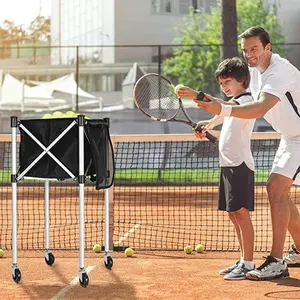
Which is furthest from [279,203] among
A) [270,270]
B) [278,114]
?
[278,114]

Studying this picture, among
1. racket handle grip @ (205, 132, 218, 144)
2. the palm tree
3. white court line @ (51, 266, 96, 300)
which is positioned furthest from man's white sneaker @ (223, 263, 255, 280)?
the palm tree

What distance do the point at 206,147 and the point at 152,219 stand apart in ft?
27.2

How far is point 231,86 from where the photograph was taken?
19.0 feet

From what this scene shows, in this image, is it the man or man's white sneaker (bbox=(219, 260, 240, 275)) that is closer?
the man

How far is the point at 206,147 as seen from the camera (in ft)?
61.6

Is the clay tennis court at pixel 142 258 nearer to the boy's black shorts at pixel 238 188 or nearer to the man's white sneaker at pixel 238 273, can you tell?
the man's white sneaker at pixel 238 273

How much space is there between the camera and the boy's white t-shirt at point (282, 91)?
5.47m

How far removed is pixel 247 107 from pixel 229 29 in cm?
1480

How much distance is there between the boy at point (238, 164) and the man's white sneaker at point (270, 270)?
0.30 feet

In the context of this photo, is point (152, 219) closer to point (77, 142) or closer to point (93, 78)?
point (77, 142)

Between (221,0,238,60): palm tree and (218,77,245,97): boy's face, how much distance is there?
46.0 ft

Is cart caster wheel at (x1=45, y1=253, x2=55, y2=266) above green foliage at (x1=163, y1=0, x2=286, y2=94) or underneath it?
underneath

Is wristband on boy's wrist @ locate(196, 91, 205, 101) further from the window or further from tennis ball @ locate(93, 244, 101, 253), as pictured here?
the window

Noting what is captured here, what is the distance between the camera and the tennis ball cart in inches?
217
